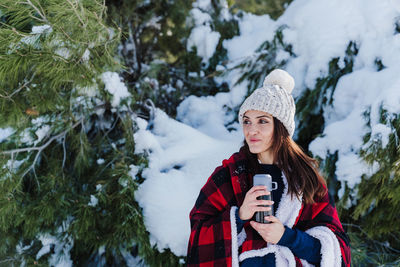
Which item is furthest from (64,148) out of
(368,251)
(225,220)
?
(368,251)

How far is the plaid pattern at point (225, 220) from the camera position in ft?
4.83

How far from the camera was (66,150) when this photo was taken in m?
2.62

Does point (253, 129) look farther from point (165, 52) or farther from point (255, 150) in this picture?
point (165, 52)

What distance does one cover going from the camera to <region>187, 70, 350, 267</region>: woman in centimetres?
144

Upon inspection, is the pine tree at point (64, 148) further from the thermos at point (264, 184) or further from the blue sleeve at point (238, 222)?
the thermos at point (264, 184)

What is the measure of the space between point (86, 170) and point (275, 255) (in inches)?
66.2

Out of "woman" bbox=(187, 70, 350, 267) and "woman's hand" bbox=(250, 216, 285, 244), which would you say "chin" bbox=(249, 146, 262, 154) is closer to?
"woman" bbox=(187, 70, 350, 267)

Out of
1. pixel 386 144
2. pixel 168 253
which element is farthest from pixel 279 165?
pixel 168 253

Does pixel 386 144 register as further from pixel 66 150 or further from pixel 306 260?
pixel 66 150

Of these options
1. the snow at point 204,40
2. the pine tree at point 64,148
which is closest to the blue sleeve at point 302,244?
the pine tree at point 64,148

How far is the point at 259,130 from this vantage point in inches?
60.1

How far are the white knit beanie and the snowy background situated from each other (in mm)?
748

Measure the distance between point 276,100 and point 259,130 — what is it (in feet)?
0.51

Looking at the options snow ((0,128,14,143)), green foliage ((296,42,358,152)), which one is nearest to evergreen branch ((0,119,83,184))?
snow ((0,128,14,143))
